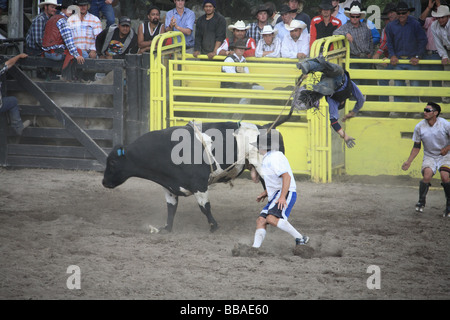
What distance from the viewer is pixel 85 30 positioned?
12.7 metres

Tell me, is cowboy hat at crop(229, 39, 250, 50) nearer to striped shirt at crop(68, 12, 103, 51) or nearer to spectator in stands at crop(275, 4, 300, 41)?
spectator in stands at crop(275, 4, 300, 41)

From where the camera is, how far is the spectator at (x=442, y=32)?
11.8 meters

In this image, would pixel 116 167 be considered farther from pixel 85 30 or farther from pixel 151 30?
pixel 85 30

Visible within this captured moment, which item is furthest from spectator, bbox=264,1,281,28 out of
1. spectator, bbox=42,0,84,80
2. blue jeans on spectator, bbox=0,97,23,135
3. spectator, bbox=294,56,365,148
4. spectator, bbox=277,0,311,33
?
blue jeans on spectator, bbox=0,97,23,135

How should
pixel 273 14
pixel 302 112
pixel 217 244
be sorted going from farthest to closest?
pixel 273 14 < pixel 302 112 < pixel 217 244

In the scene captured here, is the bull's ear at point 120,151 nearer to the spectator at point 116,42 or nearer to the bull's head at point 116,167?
the bull's head at point 116,167

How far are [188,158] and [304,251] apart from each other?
196 centimetres

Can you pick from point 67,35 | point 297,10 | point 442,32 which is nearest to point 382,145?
point 442,32

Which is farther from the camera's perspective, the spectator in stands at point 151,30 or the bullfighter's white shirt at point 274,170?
the spectator in stands at point 151,30

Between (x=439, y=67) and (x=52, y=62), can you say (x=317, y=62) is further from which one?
(x=52, y=62)

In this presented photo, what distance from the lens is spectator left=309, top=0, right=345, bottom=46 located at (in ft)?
40.9

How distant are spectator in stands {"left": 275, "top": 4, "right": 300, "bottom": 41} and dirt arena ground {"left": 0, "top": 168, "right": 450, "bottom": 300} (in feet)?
9.43

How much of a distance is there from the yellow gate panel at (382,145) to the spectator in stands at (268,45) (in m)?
1.87

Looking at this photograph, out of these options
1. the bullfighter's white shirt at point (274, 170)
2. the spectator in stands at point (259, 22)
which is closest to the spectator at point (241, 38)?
the spectator in stands at point (259, 22)
